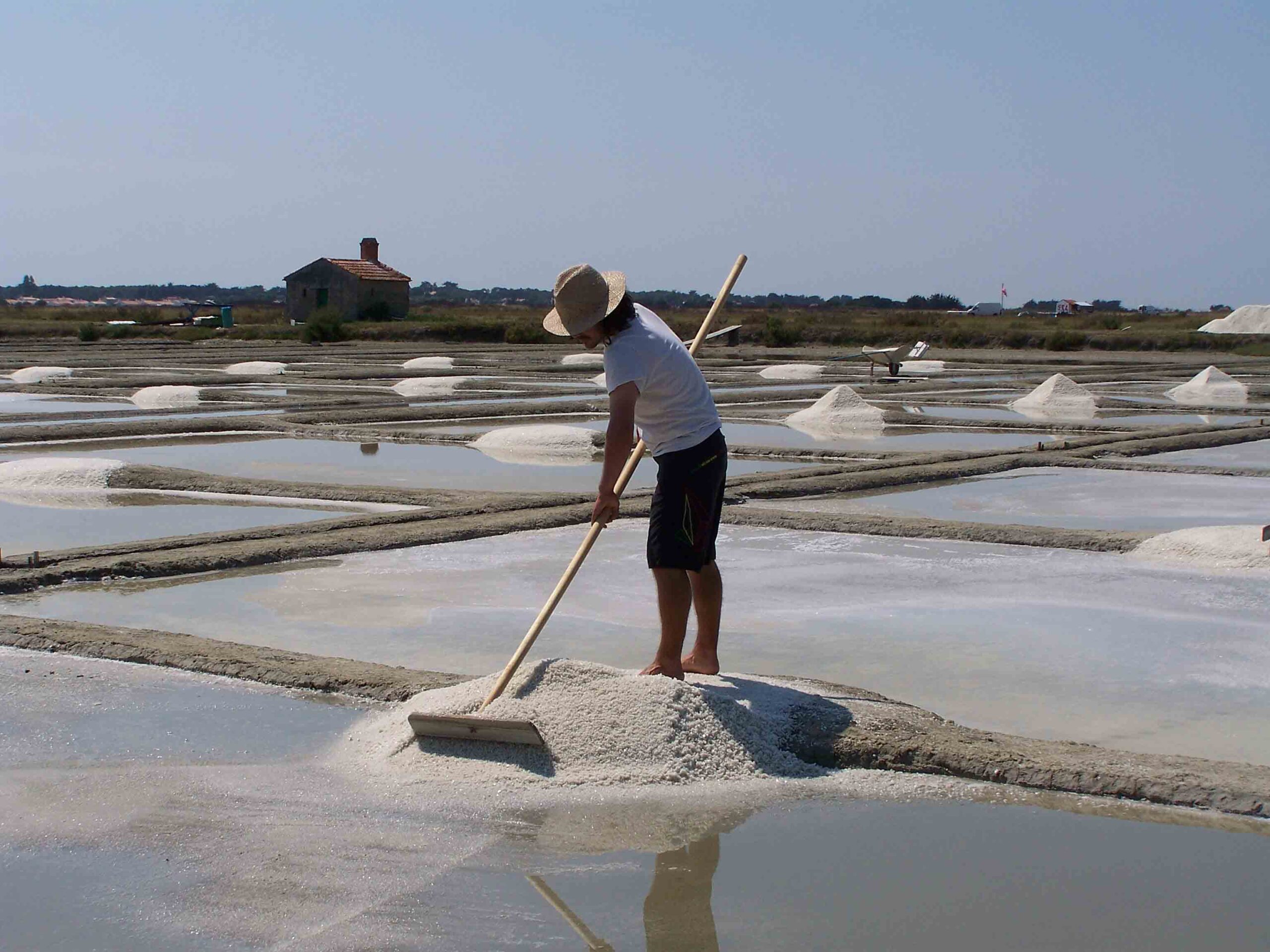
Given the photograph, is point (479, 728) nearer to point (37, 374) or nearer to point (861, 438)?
point (861, 438)

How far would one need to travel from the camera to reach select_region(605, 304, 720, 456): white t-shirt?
3246 mm

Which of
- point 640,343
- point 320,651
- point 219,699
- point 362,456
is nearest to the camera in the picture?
point 640,343

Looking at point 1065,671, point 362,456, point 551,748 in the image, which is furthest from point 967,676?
point 362,456

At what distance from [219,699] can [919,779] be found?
1.74 m

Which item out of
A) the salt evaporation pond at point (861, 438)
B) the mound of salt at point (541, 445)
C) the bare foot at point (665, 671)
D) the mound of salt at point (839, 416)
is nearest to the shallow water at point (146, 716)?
the bare foot at point (665, 671)

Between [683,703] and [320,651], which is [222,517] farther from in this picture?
[683,703]

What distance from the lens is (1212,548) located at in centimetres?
540

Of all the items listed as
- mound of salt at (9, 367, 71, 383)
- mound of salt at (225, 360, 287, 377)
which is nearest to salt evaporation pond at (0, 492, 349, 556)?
mound of salt at (9, 367, 71, 383)

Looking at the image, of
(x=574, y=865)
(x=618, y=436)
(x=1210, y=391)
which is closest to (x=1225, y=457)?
(x=1210, y=391)

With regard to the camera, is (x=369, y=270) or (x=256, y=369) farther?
(x=369, y=270)

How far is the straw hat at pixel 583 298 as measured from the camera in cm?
321

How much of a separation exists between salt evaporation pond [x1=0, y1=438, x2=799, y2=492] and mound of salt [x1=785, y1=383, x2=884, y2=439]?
8.35 feet

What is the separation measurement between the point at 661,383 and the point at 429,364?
691 inches

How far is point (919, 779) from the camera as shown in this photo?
2980 mm
